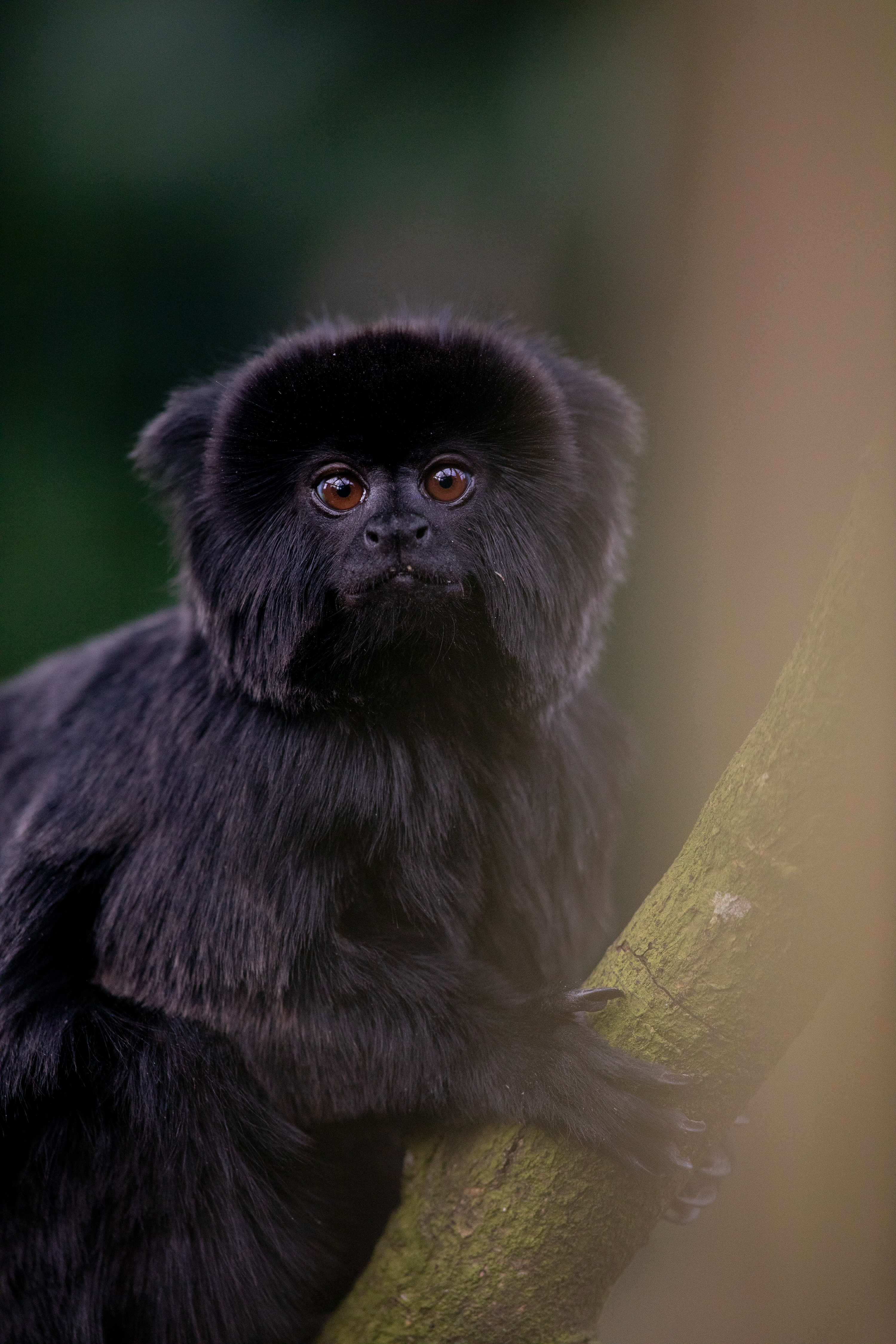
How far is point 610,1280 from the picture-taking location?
5.71 feet

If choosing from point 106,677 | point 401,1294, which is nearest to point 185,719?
point 106,677

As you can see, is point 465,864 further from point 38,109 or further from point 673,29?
point 38,109

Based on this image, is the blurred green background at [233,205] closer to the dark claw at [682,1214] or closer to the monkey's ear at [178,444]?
the monkey's ear at [178,444]

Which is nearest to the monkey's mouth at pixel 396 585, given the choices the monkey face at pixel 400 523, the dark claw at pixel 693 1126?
the monkey face at pixel 400 523

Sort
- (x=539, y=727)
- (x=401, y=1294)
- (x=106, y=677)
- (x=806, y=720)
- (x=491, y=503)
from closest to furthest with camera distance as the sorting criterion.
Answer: (x=806, y=720)
(x=401, y=1294)
(x=491, y=503)
(x=539, y=727)
(x=106, y=677)

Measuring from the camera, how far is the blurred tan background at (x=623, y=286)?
179 centimetres

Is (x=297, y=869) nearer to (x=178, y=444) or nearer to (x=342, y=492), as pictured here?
(x=342, y=492)

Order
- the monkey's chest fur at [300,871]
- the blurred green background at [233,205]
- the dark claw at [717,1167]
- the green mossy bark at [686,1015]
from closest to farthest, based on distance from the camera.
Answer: the green mossy bark at [686,1015], the monkey's chest fur at [300,871], the dark claw at [717,1167], the blurred green background at [233,205]

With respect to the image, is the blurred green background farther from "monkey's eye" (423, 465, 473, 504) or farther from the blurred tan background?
"monkey's eye" (423, 465, 473, 504)

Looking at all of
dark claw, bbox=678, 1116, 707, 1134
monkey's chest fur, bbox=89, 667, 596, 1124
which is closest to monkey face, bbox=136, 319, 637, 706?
monkey's chest fur, bbox=89, 667, 596, 1124

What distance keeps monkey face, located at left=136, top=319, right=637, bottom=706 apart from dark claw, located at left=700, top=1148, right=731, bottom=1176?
89cm

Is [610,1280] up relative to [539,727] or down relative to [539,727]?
down

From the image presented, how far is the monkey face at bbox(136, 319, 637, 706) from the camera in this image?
2004 millimetres

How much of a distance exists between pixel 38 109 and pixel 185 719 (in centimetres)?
244
